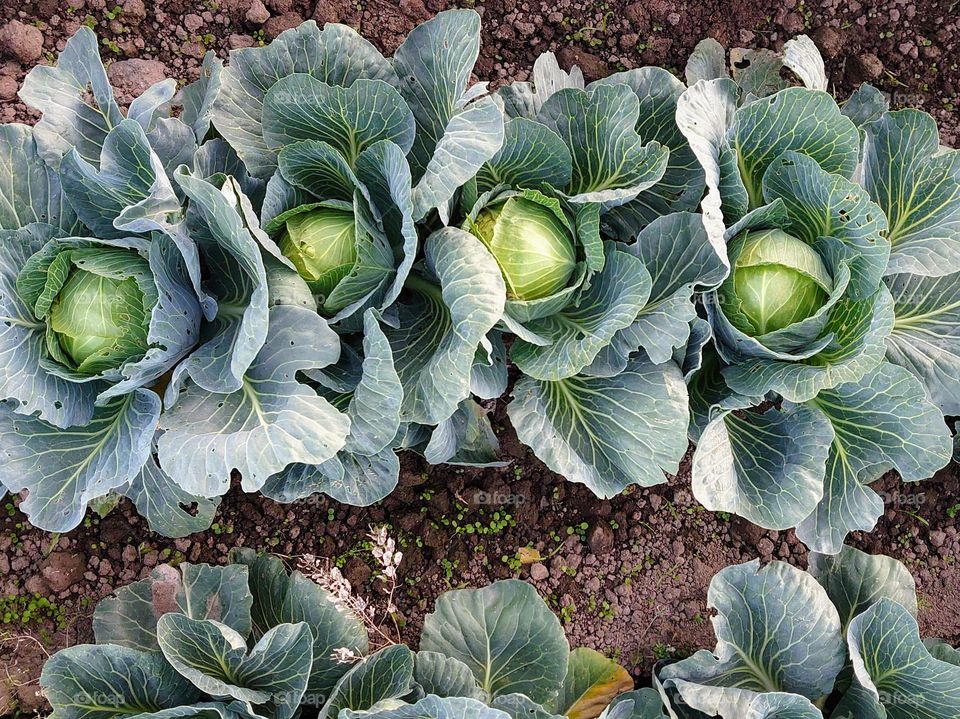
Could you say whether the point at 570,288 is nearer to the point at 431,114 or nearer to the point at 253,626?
the point at 431,114

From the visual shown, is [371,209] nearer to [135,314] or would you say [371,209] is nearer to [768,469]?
[135,314]

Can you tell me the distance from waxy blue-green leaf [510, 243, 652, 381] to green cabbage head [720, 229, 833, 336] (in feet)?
1.20

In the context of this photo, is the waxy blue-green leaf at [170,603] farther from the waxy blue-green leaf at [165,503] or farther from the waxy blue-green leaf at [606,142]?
the waxy blue-green leaf at [606,142]

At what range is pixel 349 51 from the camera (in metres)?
2.80

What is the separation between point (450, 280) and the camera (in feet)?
8.44

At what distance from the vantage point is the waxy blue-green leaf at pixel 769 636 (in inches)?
115

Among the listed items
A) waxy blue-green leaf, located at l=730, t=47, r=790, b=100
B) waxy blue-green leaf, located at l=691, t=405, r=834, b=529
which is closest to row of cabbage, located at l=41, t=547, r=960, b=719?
waxy blue-green leaf, located at l=691, t=405, r=834, b=529

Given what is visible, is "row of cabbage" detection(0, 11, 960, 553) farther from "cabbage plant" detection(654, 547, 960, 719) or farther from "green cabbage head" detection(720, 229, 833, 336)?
"cabbage plant" detection(654, 547, 960, 719)

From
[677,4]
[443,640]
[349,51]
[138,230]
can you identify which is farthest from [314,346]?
[677,4]

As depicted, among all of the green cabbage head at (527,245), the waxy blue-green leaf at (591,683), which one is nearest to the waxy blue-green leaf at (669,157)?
the green cabbage head at (527,245)

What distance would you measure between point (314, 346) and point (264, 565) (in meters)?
1.14

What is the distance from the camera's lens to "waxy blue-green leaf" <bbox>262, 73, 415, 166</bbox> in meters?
2.63

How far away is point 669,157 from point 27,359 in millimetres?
2247

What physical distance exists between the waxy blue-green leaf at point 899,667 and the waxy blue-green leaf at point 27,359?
8.99 ft
